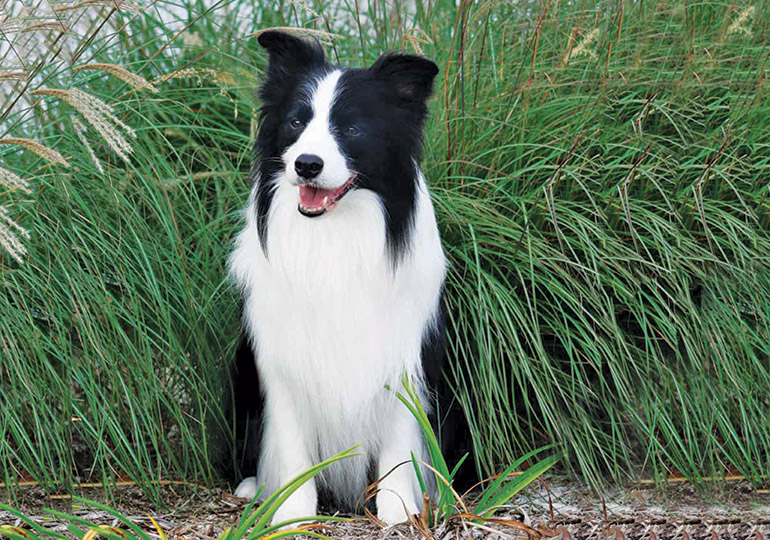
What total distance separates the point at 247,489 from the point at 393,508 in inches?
26.3

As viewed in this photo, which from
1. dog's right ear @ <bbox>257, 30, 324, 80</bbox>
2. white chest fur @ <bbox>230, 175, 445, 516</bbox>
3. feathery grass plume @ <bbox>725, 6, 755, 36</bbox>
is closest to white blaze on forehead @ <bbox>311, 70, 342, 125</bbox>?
dog's right ear @ <bbox>257, 30, 324, 80</bbox>

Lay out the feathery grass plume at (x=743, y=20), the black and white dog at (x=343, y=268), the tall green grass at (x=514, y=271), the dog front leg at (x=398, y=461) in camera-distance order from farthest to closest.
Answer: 1. the feathery grass plume at (x=743, y=20)
2. the tall green grass at (x=514, y=271)
3. the dog front leg at (x=398, y=461)
4. the black and white dog at (x=343, y=268)

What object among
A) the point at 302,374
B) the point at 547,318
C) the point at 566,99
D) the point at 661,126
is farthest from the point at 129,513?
the point at 661,126

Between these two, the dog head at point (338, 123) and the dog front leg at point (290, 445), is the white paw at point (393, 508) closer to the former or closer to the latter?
the dog front leg at point (290, 445)

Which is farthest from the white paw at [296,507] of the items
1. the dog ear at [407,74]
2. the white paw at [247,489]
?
the dog ear at [407,74]

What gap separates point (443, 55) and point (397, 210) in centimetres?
169

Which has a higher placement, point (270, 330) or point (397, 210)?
point (397, 210)

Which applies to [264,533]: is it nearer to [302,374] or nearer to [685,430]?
[302,374]

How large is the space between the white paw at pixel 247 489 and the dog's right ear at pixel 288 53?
1497mm

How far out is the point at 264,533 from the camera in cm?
232

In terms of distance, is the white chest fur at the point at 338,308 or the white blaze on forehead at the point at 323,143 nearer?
the white blaze on forehead at the point at 323,143

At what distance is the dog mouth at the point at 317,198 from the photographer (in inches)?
104

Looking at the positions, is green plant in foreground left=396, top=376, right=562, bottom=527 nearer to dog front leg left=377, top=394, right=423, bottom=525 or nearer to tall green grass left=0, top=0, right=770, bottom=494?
dog front leg left=377, top=394, right=423, bottom=525

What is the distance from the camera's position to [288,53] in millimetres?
2871
